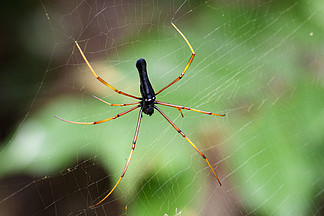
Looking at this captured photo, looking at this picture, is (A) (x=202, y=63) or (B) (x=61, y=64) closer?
(B) (x=61, y=64)

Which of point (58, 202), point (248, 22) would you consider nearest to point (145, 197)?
point (58, 202)

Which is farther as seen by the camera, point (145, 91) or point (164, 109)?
point (164, 109)

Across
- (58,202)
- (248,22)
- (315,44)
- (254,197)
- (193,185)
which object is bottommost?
(254,197)

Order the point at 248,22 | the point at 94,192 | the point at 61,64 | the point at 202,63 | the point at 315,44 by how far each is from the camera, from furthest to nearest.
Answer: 1. the point at 315,44
2. the point at 248,22
3. the point at 202,63
4. the point at 61,64
5. the point at 94,192

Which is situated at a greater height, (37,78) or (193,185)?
(37,78)

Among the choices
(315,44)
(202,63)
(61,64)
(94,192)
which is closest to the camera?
(94,192)

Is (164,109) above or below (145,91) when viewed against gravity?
below

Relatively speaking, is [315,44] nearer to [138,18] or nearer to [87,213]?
[138,18]

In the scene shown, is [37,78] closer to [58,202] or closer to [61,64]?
[61,64]
